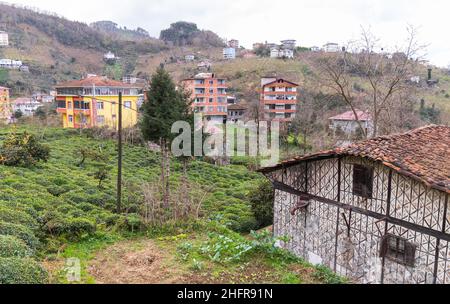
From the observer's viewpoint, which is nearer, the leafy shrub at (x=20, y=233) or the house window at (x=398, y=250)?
the leafy shrub at (x=20, y=233)

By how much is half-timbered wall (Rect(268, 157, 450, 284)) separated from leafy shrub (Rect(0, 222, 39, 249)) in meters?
8.13

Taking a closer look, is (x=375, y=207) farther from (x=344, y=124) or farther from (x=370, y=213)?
(x=344, y=124)

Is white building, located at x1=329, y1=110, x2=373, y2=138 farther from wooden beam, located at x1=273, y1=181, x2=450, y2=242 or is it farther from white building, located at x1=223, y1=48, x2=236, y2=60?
white building, located at x1=223, y1=48, x2=236, y2=60

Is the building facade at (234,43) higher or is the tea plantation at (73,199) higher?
the building facade at (234,43)

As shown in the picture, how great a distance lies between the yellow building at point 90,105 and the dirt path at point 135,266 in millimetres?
31359

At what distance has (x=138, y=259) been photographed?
912cm

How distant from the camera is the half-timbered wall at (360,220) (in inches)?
400

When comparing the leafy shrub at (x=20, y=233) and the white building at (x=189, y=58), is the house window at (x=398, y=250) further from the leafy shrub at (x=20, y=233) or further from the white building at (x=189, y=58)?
the white building at (x=189, y=58)

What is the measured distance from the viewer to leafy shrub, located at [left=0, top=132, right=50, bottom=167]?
20641 millimetres

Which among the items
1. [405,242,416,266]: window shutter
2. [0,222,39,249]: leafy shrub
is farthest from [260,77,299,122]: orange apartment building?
[0,222,39,249]: leafy shrub

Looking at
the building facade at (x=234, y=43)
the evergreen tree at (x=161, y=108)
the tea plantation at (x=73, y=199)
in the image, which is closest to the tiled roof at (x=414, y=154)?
the tea plantation at (x=73, y=199)

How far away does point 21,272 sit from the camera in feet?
24.2
